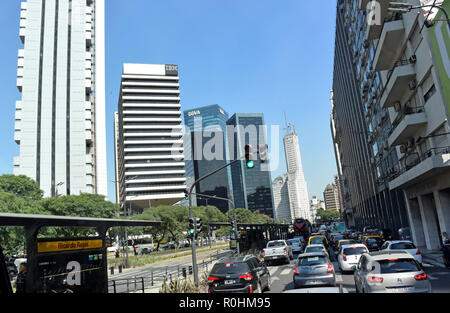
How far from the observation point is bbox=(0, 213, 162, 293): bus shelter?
843 cm

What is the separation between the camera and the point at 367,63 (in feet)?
139

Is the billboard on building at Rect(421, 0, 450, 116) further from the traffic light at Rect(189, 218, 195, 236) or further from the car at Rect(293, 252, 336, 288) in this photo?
the traffic light at Rect(189, 218, 195, 236)

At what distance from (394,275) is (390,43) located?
2375 cm

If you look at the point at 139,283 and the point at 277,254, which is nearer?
the point at 139,283

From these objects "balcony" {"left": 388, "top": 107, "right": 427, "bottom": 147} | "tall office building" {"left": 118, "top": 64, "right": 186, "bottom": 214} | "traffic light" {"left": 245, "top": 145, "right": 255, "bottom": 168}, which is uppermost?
"tall office building" {"left": 118, "top": 64, "right": 186, "bottom": 214}

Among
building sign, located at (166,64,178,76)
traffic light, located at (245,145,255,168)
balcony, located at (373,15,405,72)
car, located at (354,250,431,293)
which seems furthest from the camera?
building sign, located at (166,64,178,76)

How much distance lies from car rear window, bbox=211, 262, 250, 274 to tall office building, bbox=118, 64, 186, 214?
103 meters

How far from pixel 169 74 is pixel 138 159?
35248 mm

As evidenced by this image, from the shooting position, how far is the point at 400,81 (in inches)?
1012

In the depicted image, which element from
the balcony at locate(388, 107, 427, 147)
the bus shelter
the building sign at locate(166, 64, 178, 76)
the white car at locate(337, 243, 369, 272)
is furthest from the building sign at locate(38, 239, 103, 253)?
the building sign at locate(166, 64, 178, 76)

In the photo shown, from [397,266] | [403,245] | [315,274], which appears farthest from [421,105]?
[397,266]

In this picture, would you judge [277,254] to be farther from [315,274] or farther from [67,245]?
[67,245]

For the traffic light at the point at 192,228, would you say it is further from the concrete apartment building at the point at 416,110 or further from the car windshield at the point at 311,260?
the concrete apartment building at the point at 416,110
